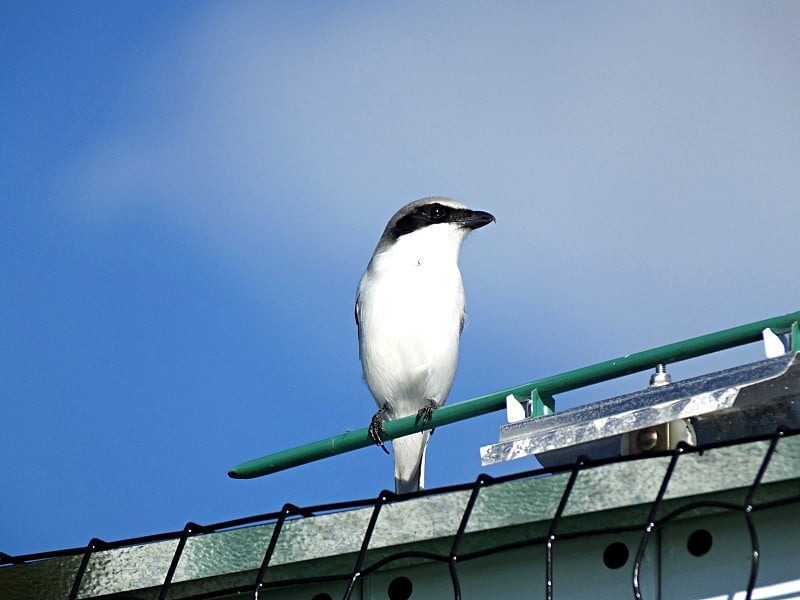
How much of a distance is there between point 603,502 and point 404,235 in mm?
4890

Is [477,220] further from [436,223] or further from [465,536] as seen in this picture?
[465,536]

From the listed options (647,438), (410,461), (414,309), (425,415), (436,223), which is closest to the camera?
(647,438)

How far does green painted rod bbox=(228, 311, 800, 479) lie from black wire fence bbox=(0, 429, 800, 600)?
0.53 m

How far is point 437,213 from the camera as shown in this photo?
8.38 metres

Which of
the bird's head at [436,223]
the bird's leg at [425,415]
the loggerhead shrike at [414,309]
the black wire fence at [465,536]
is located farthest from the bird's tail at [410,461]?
the black wire fence at [465,536]

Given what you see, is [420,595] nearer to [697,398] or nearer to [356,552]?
[356,552]

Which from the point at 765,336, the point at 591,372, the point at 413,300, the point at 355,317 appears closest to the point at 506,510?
the point at 591,372

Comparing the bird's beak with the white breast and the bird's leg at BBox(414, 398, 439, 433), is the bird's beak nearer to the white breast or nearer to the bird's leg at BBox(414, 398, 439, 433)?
the white breast

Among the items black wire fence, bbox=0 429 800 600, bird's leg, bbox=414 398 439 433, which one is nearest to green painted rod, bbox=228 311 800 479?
bird's leg, bbox=414 398 439 433

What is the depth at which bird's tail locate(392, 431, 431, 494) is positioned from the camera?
8555mm

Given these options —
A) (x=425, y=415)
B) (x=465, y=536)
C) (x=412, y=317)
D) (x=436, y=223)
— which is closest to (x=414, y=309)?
(x=412, y=317)

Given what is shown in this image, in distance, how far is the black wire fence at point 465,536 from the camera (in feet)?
11.0

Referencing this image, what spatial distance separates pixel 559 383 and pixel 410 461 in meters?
4.55

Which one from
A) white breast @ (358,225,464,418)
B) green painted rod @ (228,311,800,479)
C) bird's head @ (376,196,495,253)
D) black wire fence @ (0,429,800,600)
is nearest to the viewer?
black wire fence @ (0,429,800,600)
